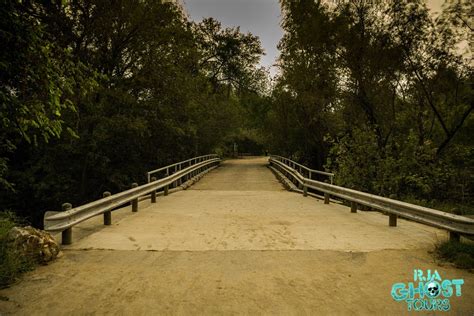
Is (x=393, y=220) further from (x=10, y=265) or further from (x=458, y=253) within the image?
(x=10, y=265)

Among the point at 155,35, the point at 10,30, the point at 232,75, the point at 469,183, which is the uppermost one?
the point at 232,75

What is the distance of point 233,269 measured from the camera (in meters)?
4.57

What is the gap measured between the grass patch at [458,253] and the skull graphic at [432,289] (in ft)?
2.81

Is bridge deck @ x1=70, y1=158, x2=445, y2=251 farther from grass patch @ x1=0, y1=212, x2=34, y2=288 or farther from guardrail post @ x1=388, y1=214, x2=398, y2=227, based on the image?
grass patch @ x1=0, y1=212, x2=34, y2=288

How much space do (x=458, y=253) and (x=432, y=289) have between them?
134 cm

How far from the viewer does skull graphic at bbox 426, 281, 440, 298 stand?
12.5ft

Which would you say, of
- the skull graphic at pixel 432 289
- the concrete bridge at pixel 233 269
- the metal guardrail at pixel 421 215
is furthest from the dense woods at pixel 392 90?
the skull graphic at pixel 432 289

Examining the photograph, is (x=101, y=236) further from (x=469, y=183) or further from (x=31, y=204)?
(x=31, y=204)

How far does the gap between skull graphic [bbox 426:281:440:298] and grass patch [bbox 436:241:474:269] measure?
0.86 metres

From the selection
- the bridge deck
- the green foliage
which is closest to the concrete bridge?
the bridge deck

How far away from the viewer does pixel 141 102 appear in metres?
20.0

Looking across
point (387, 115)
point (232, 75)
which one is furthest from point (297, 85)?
point (232, 75)

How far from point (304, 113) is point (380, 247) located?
22.3 metres

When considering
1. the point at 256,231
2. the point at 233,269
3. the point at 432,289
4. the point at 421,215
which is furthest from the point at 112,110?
the point at 432,289
